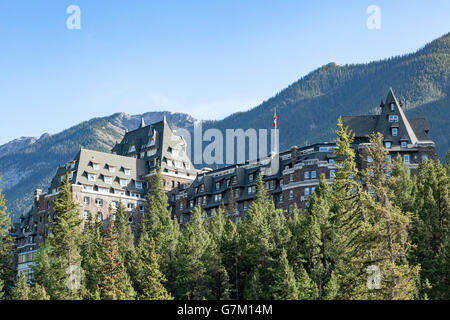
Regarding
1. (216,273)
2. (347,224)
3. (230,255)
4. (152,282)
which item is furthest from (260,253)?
(347,224)

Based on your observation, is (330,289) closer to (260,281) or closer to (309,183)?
(260,281)

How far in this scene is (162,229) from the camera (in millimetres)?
93875

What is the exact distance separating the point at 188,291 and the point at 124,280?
7204 mm

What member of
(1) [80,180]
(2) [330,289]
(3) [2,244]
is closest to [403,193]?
(2) [330,289]

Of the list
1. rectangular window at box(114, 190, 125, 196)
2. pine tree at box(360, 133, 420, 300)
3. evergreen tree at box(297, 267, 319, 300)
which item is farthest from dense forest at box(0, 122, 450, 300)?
rectangular window at box(114, 190, 125, 196)

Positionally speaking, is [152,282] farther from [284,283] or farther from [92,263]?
[92,263]

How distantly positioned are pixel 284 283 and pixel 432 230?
1947cm

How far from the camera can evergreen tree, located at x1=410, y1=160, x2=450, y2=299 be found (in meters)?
68.4

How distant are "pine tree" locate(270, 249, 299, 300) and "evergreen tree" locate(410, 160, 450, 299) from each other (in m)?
12.6

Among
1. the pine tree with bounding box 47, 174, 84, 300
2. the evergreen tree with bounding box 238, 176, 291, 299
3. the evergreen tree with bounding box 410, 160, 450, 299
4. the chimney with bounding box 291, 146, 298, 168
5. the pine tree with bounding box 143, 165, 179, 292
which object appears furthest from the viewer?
the chimney with bounding box 291, 146, 298, 168

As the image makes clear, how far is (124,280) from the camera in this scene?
71.9m

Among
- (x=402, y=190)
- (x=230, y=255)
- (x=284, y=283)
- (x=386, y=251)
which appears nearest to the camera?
(x=386, y=251)

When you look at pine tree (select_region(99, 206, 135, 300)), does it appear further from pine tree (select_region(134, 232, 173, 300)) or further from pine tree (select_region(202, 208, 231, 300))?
pine tree (select_region(202, 208, 231, 300))
